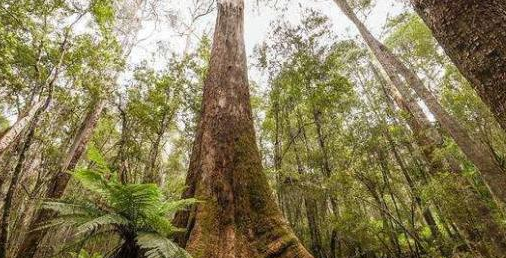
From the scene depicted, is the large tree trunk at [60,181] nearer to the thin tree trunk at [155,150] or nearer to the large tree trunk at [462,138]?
the thin tree trunk at [155,150]

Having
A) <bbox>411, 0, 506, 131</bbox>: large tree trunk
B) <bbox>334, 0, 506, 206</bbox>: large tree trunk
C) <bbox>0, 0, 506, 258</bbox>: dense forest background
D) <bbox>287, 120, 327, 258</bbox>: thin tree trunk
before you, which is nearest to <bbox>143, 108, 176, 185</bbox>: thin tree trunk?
<bbox>0, 0, 506, 258</bbox>: dense forest background

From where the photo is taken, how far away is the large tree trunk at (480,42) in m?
1.58

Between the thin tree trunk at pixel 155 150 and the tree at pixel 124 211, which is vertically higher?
the thin tree trunk at pixel 155 150

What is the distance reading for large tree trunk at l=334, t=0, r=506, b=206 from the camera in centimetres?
579

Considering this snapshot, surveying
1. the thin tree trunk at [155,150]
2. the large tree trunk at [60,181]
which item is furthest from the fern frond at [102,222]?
the thin tree trunk at [155,150]

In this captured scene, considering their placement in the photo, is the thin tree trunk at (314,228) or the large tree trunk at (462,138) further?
the thin tree trunk at (314,228)

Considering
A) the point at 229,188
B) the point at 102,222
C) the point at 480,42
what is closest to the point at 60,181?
the point at 229,188

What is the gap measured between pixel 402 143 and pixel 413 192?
277 centimetres

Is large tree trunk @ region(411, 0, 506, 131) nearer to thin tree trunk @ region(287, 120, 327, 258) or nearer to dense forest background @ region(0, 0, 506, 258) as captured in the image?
dense forest background @ region(0, 0, 506, 258)

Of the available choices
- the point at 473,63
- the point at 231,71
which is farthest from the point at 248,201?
the point at 473,63

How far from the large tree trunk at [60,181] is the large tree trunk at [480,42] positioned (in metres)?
5.64

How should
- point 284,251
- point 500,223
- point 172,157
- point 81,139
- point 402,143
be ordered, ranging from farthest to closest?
1. point 172,157
2. point 402,143
3. point 81,139
4. point 500,223
5. point 284,251

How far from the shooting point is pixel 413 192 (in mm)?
7992

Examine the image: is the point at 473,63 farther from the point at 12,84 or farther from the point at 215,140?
the point at 12,84
